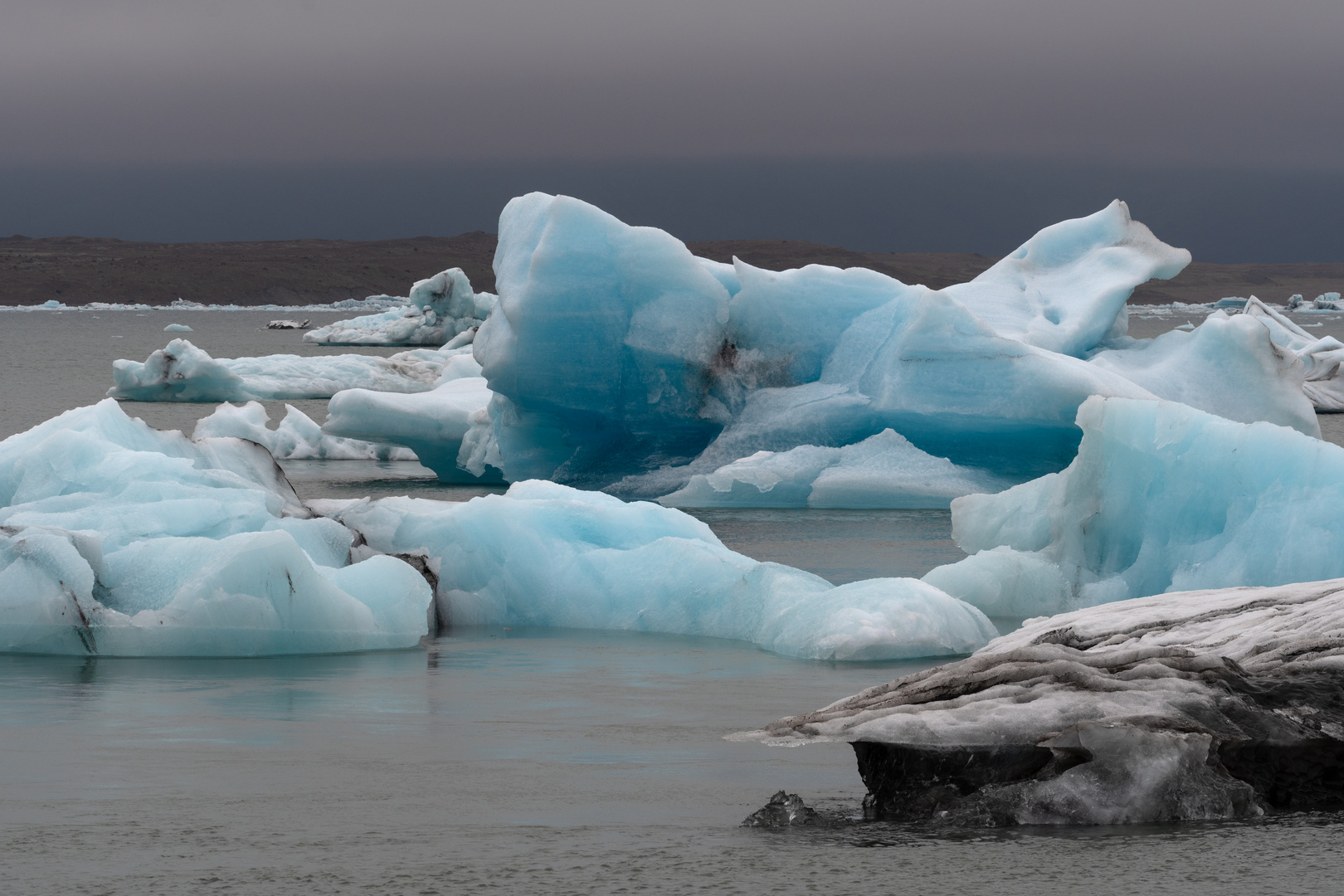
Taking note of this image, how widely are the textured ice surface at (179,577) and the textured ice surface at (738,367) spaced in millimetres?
4554

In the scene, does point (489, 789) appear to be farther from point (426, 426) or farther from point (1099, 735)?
point (426, 426)

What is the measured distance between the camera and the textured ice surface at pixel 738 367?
10648mm

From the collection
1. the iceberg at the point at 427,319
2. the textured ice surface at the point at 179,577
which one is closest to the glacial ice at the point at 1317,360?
the iceberg at the point at 427,319

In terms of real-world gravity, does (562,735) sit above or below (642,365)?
below

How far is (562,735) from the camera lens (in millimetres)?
4145

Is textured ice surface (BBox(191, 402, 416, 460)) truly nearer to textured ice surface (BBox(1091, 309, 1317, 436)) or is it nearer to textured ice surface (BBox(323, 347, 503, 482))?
textured ice surface (BBox(323, 347, 503, 482))

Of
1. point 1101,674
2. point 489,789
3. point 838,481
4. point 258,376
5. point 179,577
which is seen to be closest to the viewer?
point 1101,674

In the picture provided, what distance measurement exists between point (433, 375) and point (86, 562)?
1671 centimetres

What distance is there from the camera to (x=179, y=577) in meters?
5.62

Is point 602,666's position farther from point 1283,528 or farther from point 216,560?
point 1283,528

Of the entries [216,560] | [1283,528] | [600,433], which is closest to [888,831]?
[216,560]

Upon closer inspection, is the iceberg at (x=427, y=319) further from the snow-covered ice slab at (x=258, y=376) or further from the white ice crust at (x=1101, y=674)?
the white ice crust at (x=1101, y=674)

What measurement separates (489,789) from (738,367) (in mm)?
8067

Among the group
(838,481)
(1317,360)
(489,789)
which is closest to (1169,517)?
(838,481)
